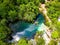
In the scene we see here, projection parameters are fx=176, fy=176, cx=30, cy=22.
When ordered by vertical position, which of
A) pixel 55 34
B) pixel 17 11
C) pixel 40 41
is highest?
pixel 17 11

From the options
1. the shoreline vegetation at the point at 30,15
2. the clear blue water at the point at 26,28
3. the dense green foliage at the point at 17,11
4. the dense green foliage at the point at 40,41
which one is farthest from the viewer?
the dense green foliage at the point at 17,11

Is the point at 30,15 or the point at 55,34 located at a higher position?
the point at 30,15

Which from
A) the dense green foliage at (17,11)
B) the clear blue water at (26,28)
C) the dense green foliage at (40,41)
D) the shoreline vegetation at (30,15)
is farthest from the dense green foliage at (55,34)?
the dense green foliage at (17,11)

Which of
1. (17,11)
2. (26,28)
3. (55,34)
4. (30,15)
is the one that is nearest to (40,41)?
(55,34)

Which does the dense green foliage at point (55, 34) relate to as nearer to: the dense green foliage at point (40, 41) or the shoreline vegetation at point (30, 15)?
the shoreline vegetation at point (30, 15)

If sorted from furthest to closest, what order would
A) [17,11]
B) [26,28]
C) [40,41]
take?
1. [17,11]
2. [26,28]
3. [40,41]

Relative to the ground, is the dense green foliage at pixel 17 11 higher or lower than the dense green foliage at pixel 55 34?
higher

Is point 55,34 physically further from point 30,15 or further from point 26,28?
point 30,15

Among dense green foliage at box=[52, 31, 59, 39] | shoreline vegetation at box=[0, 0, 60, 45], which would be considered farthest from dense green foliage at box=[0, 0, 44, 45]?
dense green foliage at box=[52, 31, 59, 39]

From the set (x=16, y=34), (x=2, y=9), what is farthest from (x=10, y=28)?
(x=2, y=9)
